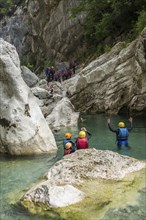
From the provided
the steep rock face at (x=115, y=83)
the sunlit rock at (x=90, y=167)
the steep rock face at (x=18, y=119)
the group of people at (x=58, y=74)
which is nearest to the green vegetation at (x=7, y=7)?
the group of people at (x=58, y=74)

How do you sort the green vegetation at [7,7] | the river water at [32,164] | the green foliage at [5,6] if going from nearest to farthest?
the river water at [32,164]
the green foliage at [5,6]
the green vegetation at [7,7]

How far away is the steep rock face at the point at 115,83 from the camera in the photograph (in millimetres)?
25875

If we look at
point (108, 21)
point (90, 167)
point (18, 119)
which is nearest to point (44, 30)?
point (108, 21)

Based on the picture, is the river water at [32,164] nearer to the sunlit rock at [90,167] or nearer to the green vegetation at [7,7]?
the sunlit rock at [90,167]

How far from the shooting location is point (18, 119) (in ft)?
56.0

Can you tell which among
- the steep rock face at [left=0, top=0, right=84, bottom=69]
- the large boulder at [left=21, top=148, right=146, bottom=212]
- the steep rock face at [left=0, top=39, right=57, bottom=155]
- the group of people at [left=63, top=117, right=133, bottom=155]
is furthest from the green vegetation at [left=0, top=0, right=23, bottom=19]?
the large boulder at [left=21, top=148, right=146, bottom=212]

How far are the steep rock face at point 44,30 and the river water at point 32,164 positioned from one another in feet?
75.9

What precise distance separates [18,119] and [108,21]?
71.7 ft

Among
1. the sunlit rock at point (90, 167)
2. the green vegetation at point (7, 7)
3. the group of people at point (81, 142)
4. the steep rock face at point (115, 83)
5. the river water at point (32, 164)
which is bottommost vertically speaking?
the river water at point (32, 164)

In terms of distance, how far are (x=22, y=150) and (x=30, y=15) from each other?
41374 mm

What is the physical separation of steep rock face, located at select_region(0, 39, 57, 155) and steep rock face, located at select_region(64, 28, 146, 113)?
418 inches

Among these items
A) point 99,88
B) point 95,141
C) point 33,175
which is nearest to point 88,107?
point 99,88

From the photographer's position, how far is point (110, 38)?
36.5 m

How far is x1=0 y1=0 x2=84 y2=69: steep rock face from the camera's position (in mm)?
46344
